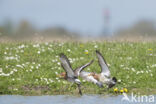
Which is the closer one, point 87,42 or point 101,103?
point 101,103

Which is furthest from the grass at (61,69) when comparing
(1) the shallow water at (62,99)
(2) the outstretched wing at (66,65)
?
(2) the outstretched wing at (66,65)

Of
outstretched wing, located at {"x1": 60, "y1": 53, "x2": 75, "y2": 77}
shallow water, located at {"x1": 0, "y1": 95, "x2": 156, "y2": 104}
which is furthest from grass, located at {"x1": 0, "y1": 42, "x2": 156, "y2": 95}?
outstretched wing, located at {"x1": 60, "y1": 53, "x2": 75, "y2": 77}

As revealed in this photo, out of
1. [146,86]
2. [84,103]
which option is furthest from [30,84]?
[146,86]

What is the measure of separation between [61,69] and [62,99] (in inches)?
112

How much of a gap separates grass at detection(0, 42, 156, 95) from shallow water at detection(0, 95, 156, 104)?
0.42 meters

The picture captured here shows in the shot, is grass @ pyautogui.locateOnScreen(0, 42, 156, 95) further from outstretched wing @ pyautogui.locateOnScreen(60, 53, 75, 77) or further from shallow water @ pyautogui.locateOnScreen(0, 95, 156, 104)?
outstretched wing @ pyautogui.locateOnScreen(60, 53, 75, 77)

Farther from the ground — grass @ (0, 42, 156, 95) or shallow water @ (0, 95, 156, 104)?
grass @ (0, 42, 156, 95)

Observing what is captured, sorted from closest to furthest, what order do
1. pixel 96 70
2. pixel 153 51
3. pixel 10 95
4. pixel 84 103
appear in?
pixel 84 103, pixel 10 95, pixel 96 70, pixel 153 51

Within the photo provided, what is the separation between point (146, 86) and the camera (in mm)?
14453

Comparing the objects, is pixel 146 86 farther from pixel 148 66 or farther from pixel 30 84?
pixel 30 84

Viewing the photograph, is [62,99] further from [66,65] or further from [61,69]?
[61,69]

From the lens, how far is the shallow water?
40.8ft

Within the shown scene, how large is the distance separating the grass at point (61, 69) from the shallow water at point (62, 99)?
0.42 metres

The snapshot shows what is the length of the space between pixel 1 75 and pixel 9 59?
207cm
